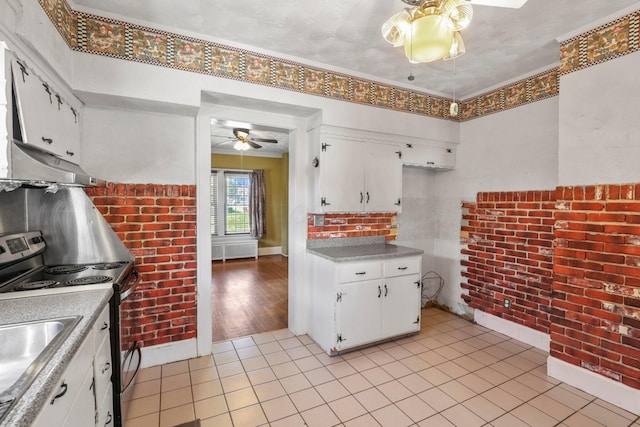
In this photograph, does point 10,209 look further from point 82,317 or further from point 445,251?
point 445,251

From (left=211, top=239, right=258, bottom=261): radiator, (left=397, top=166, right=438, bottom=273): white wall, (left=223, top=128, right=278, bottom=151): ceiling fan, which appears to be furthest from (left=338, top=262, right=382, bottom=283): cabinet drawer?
(left=211, top=239, right=258, bottom=261): radiator

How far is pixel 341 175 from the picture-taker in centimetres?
290

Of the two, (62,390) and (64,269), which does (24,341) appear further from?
(64,269)

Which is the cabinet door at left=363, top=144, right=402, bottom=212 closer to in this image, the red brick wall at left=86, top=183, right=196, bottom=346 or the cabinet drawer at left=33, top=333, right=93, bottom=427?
the red brick wall at left=86, top=183, right=196, bottom=346

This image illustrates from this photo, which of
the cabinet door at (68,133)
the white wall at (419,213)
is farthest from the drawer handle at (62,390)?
the white wall at (419,213)

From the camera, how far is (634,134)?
195 centimetres

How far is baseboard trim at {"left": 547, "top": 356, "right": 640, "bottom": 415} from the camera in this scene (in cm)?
196

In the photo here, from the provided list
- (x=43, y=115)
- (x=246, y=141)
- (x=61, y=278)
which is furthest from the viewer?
(x=246, y=141)

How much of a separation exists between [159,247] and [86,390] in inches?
54.1

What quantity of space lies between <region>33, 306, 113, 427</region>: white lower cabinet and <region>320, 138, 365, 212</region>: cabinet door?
6.24 ft

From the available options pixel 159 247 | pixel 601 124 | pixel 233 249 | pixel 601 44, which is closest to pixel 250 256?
pixel 233 249

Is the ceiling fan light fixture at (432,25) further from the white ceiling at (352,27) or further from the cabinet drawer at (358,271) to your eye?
the cabinet drawer at (358,271)

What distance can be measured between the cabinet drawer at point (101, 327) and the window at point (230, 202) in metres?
5.47

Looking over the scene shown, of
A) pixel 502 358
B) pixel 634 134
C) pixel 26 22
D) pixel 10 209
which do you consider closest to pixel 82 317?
pixel 10 209
